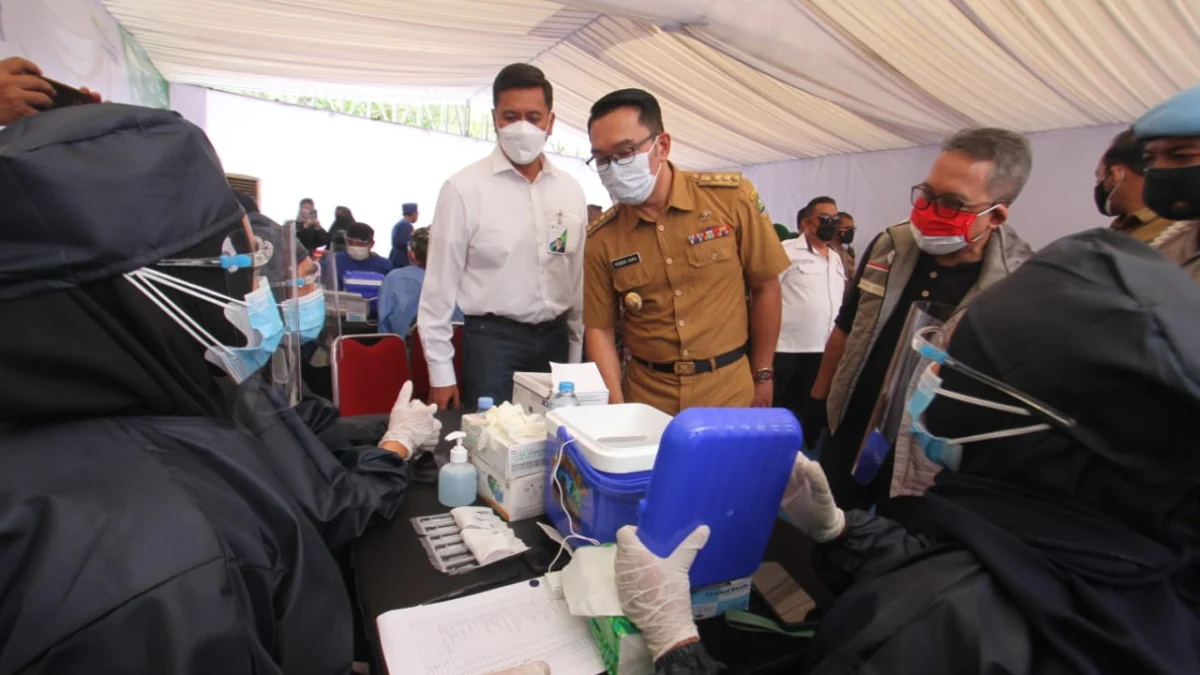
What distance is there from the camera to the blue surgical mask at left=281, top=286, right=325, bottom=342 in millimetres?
1285

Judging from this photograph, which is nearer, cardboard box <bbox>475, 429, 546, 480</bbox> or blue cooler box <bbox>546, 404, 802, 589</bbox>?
blue cooler box <bbox>546, 404, 802, 589</bbox>

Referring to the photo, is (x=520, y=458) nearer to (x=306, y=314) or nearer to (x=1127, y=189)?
(x=306, y=314)

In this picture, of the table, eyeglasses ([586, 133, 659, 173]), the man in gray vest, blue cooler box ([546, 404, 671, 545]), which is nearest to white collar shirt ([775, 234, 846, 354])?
the man in gray vest

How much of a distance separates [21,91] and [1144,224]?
301 centimetres

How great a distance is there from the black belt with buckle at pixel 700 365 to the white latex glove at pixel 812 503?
1.00 metres

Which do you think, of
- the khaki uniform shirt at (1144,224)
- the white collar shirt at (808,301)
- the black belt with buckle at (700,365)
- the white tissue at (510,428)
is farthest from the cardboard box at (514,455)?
the white collar shirt at (808,301)

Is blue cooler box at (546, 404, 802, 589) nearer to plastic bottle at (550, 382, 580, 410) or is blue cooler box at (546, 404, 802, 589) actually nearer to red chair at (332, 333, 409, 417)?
plastic bottle at (550, 382, 580, 410)

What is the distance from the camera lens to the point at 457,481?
1.47 m

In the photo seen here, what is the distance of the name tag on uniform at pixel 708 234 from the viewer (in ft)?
6.95

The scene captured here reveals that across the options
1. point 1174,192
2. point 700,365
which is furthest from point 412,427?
point 1174,192

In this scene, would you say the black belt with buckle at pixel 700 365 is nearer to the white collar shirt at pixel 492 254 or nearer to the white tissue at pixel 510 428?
the white collar shirt at pixel 492 254

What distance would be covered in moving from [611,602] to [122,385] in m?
0.84

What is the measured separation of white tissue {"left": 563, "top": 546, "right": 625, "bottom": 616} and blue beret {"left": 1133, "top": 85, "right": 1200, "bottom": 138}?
156cm

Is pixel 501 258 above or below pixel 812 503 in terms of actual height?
above
